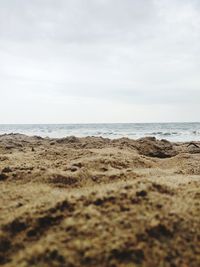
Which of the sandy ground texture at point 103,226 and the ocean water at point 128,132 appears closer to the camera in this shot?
the sandy ground texture at point 103,226

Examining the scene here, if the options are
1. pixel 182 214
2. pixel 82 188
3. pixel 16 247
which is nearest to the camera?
pixel 16 247

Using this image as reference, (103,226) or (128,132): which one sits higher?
(103,226)

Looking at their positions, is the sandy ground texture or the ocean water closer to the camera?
the sandy ground texture

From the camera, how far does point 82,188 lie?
2277 millimetres

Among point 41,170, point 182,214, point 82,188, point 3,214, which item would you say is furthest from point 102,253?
point 41,170

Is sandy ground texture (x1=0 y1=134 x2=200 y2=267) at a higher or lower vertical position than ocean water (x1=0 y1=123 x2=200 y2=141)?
higher

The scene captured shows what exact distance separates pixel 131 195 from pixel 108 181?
73 centimetres

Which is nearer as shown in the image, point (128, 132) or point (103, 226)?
point (103, 226)

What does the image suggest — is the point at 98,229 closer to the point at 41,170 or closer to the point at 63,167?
the point at 41,170

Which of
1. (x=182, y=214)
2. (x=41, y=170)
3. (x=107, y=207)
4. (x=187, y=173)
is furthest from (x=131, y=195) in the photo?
(x=187, y=173)

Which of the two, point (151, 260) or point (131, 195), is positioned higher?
point (131, 195)

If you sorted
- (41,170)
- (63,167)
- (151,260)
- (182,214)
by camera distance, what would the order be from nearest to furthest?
1. (151,260)
2. (182,214)
3. (41,170)
4. (63,167)

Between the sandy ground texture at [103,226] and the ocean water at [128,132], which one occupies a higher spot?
the sandy ground texture at [103,226]

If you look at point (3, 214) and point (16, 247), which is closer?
point (16, 247)
